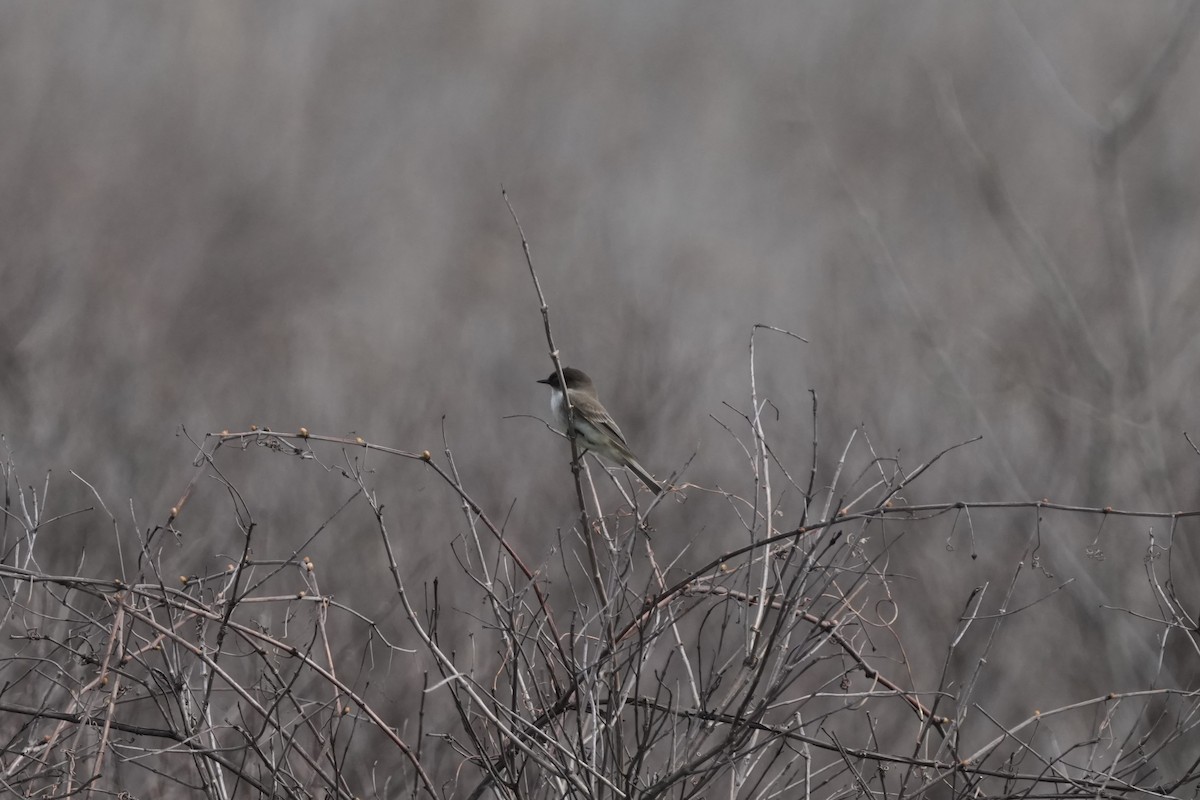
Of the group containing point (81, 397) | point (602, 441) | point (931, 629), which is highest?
point (81, 397)

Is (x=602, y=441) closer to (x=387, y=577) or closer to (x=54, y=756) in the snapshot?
(x=54, y=756)

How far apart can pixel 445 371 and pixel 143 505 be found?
9.34 metres

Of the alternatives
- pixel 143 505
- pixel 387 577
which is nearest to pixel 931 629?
pixel 387 577

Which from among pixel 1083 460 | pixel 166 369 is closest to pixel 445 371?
pixel 166 369

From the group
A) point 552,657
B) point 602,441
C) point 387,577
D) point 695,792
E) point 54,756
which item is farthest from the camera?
point 387,577

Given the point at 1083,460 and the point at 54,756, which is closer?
the point at 54,756

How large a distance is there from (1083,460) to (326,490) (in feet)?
30.6

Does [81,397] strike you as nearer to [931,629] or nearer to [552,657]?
[931,629]

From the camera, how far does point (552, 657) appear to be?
4906 mm

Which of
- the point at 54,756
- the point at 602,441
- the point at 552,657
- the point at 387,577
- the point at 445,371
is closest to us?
the point at 552,657

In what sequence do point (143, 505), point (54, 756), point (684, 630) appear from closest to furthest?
point (54, 756), point (143, 505), point (684, 630)

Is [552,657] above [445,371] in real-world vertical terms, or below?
below

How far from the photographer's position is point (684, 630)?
62.7 feet

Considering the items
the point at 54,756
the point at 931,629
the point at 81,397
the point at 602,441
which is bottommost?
the point at 931,629
